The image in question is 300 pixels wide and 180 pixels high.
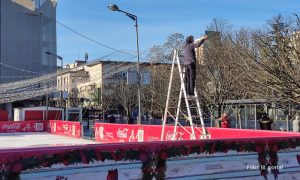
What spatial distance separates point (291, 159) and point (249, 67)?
11.0 m

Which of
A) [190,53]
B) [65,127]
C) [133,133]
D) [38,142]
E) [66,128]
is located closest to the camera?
[190,53]

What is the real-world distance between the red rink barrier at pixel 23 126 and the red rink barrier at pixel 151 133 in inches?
601

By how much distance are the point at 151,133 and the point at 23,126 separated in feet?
85.6

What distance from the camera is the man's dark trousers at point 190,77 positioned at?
1178 centimetres

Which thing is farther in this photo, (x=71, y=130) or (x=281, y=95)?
(x=71, y=130)

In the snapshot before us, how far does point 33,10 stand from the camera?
7162 cm

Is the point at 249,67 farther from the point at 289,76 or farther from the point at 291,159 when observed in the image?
the point at 291,159

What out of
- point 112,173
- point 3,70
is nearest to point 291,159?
point 112,173

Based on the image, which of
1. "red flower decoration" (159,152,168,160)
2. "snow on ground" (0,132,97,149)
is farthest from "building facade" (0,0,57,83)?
"red flower decoration" (159,152,168,160)

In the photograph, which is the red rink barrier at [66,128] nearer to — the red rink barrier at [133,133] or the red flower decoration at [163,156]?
the red rink barrier at [133,133]

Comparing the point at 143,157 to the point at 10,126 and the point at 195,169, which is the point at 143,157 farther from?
the point at 10,126

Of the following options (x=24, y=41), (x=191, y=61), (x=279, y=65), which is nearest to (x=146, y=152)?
(x=191, y=61)

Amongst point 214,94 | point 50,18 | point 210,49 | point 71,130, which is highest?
point 50,18

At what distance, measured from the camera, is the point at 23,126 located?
43.9m
